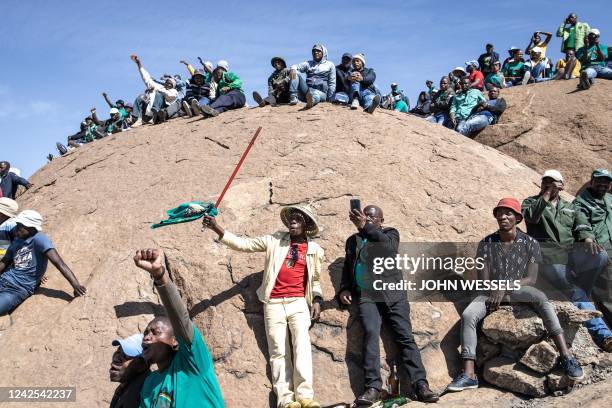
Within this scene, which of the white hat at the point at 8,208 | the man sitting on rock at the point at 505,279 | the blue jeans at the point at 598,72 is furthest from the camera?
the blue jeans at the point at 598,72

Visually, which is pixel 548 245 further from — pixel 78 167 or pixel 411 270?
Result: pixel 78 167

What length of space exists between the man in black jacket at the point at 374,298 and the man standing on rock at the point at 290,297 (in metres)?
0.35

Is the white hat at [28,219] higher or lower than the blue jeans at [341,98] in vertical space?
lower

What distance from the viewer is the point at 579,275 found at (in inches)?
233

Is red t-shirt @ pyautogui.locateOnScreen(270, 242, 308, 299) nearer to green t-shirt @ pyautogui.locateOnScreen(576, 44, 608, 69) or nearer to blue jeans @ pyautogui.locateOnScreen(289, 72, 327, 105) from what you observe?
blue jeans @ pyautogui.locateOnScreen(289, 72, 327, 105)

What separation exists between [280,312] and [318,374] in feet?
2.25

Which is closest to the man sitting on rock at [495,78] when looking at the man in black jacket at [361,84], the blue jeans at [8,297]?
the man in black jacket at [361,84]

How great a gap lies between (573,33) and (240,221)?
9701 mm

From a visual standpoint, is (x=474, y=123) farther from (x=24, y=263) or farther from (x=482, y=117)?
(x=24, y=263)

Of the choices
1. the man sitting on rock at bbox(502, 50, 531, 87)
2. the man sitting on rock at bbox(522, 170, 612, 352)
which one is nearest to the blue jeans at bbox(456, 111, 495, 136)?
the man sitting on rock at bbox(502, 50, 531, 87)

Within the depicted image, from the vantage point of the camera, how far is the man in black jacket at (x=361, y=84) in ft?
30.3

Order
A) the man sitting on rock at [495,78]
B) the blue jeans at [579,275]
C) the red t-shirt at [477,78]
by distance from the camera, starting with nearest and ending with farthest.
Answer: the blue jeans at [579,275] < the red t-shirt at [477,78] < the man sitting on rock at [495,78]

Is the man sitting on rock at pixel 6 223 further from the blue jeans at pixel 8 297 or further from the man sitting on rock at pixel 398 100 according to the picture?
the man sitting on rock at pixel 398 100

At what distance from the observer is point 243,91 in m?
10.1
